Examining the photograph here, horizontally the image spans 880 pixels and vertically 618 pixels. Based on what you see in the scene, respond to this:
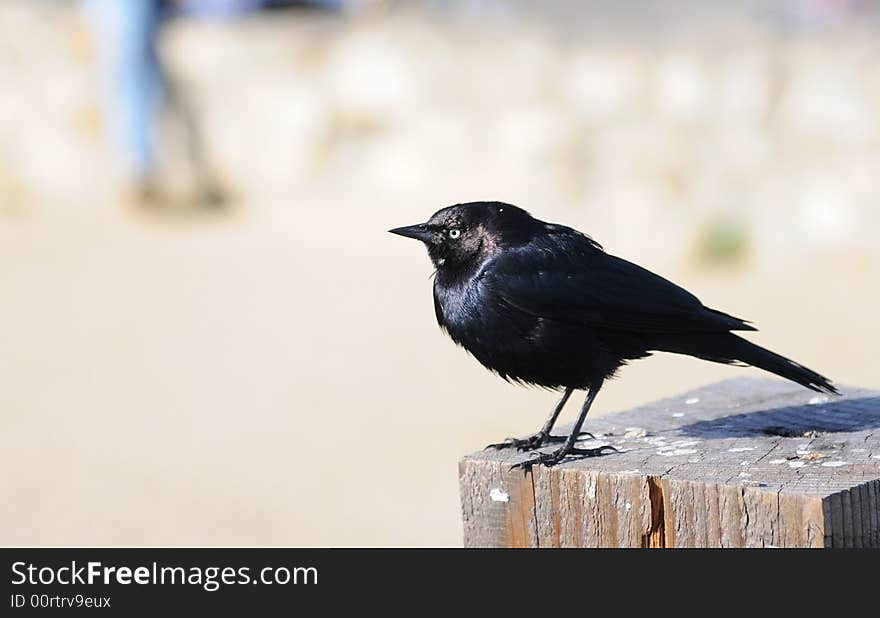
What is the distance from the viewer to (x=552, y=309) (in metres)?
3.54

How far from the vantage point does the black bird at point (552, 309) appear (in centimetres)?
353

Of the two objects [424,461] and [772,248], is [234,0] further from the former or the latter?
[424,461]

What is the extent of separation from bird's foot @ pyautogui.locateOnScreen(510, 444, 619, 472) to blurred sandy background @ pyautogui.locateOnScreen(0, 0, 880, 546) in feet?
14.9

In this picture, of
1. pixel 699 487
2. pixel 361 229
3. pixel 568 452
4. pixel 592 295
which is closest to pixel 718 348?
pixel 592 295

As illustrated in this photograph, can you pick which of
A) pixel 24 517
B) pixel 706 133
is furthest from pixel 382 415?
pixel 706 133

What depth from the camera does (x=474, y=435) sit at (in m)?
8.86

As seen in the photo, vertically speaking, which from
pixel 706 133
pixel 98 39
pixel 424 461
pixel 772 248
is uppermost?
pixel 98 39

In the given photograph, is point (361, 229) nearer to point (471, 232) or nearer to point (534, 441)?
point (471, 232)

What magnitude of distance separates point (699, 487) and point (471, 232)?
4.11ft

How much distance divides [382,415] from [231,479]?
129 cm

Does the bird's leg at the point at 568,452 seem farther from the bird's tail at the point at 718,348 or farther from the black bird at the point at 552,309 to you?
the bird's tail at the point at 718,348

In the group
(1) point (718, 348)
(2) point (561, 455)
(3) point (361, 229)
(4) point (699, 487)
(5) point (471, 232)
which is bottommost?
(4) point (699, 487)

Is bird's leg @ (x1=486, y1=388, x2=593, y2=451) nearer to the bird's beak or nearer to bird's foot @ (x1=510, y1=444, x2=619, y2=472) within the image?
bird's foot @ (x1=510, y1=444, x2=619, y2=472)

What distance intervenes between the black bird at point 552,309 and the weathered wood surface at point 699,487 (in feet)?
0.84
